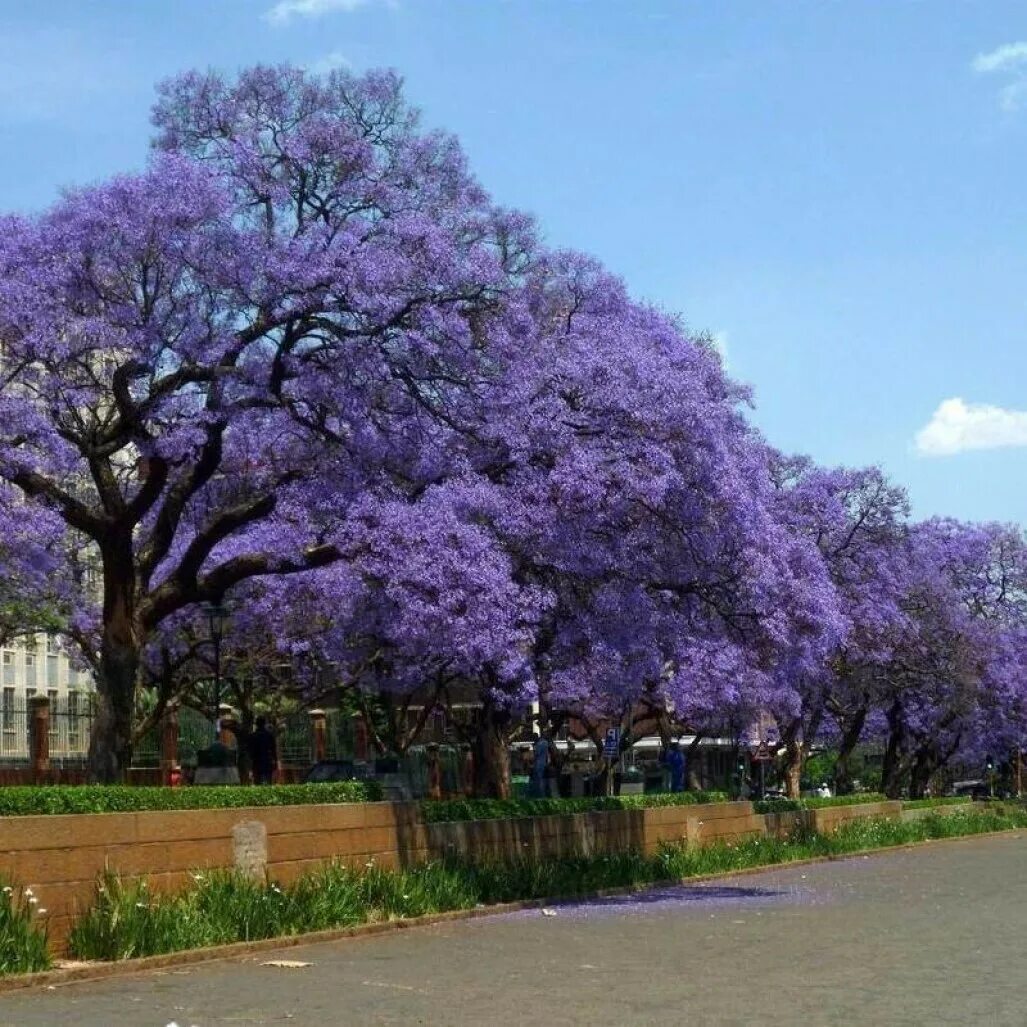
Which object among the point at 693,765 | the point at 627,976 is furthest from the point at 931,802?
the point at 627,976

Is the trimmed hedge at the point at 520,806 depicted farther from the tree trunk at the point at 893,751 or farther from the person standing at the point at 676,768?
the tree trunk at the point at 893,751

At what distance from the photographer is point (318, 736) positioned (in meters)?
43.3

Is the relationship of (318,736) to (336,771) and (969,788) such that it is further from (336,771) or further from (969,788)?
(969,788)

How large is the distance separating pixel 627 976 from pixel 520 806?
1153cm

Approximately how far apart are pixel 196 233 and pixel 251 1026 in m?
12.6

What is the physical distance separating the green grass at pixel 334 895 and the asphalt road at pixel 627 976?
0.55 meters

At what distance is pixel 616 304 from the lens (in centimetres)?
2772

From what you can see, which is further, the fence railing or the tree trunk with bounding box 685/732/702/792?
the tree trunk with bounding box 685/732/702/792

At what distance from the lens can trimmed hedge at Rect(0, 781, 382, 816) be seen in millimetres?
15508

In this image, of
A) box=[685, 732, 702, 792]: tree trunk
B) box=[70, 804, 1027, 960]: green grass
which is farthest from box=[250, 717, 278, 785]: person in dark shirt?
box=[685, 732, 702, 792]: tree trunk

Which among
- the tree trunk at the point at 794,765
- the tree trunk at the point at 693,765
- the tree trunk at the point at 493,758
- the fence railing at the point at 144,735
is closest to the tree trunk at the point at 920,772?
the tree trunk at the point at 794,765

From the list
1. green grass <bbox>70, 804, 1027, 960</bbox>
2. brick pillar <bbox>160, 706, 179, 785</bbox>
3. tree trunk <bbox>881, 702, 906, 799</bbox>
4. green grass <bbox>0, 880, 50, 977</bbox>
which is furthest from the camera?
tree trunk <bbox>881, 702, 906, 799</bbox>

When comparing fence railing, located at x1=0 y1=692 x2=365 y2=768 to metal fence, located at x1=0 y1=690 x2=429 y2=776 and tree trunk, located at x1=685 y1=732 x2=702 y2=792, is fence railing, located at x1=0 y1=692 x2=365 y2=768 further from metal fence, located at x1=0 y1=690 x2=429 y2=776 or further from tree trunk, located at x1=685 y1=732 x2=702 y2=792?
tree trunk, located at x1=685 y1=732 x2=702 y2=792

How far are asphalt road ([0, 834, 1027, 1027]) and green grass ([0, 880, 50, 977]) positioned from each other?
0.51m
